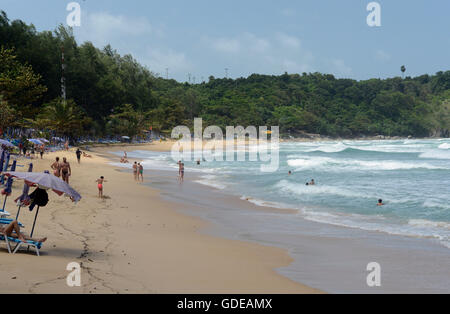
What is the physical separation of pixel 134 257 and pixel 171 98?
120 meters

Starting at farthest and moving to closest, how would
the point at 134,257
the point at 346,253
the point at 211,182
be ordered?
1. the point at 211,182
2. the point at 346,253
3. the point at 134,257

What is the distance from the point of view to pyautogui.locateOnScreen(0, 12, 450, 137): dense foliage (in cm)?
5322

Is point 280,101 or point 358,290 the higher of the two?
point 280,101

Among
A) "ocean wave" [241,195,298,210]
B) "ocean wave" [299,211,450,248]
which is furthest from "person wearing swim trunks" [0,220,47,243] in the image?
"ocean wave" [241,195,298,210]

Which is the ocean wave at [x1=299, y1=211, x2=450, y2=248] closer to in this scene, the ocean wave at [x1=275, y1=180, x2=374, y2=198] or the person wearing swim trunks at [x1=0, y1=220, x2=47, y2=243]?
the ocean wave at [x1=275, y1=180, x2=374, y2=198]

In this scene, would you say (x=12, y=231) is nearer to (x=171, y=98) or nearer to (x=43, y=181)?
(x=43, y=181)

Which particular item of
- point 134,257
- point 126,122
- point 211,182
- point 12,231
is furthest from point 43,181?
point 126,122

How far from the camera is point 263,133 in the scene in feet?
461

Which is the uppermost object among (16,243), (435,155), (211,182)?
(16,243)

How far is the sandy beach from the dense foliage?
2092 centimetres

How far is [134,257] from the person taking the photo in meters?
8.86
